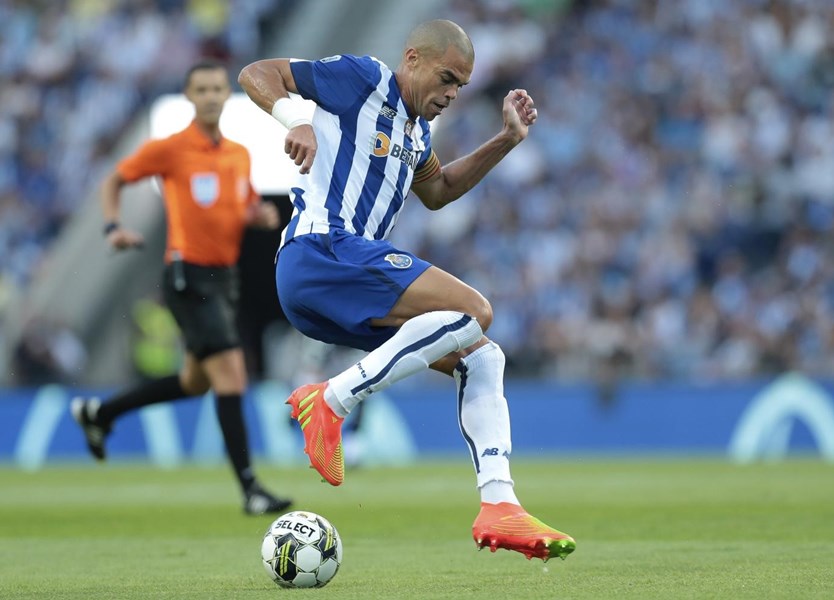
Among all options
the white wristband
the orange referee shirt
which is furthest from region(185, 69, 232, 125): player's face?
the white wristband

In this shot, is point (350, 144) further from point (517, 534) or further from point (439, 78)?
point (517, 534)

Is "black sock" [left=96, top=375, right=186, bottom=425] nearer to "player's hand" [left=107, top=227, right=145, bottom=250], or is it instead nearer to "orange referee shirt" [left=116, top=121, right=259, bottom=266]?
"orange referee shirt" [left=116, top=121, right=259, bottom=266]

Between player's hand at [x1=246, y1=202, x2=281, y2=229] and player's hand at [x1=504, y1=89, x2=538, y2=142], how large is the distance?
3308 mm

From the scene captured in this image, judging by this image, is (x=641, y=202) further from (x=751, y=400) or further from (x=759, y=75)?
(x=751, y=400)

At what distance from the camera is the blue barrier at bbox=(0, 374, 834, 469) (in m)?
16.8


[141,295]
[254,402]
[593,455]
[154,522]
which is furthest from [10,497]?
[141,295]

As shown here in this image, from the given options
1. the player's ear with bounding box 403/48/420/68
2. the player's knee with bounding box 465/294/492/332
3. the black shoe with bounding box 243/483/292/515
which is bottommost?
the black shoe with bounding box 243/483/292/515

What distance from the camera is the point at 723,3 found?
70.0 ft

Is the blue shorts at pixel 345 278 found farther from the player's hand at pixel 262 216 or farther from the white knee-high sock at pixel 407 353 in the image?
the player's hand at pixel 262 216

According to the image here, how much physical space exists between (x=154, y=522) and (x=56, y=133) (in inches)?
611

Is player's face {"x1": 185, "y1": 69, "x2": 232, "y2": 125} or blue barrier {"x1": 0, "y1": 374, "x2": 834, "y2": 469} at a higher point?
player's face {"x1": 185, "y1": 69, "x2": 232, "y2": 125}

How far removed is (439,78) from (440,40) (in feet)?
0.52

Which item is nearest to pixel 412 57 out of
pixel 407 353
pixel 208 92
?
pixel 407 353

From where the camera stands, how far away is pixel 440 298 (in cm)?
595
